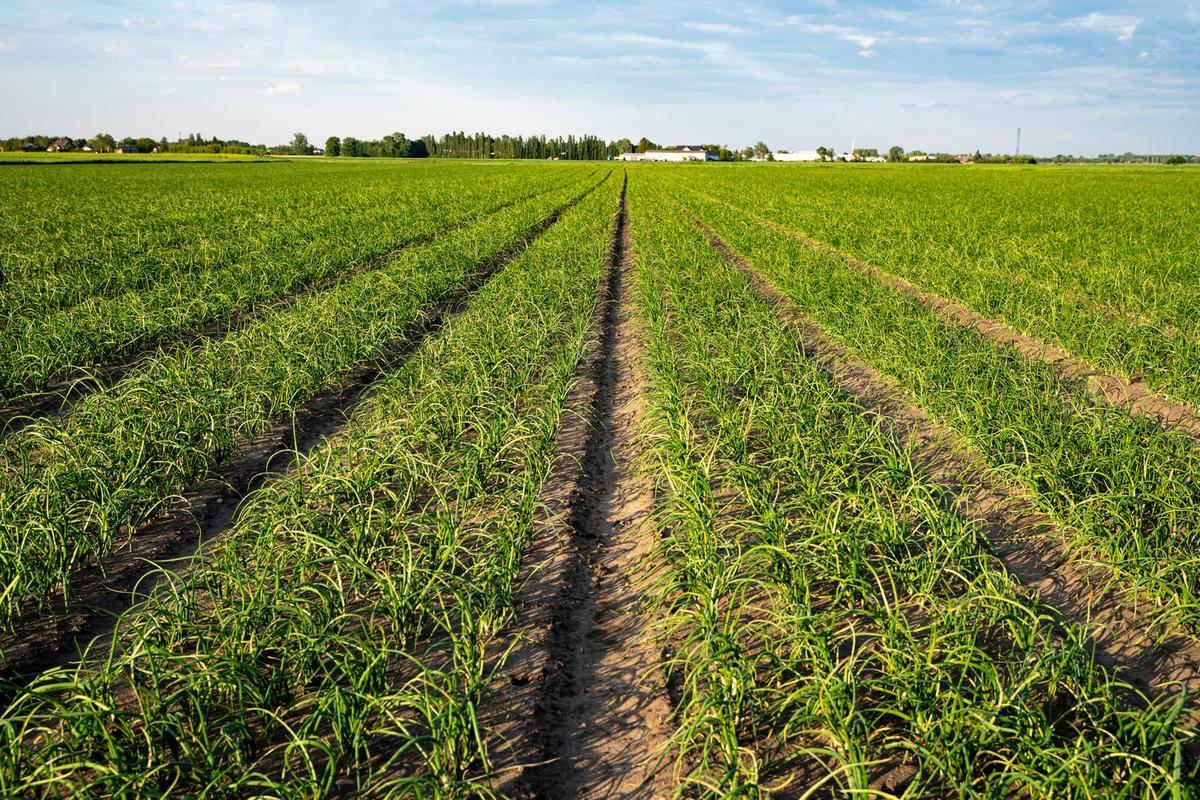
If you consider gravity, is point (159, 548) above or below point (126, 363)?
below

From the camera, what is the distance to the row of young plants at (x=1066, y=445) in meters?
3.87

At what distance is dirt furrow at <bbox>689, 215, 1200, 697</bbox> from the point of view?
3.37 metres

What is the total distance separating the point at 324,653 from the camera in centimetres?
326

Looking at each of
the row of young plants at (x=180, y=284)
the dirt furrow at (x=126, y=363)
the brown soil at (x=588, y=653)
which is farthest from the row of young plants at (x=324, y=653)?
the row of young plants at (x=180, y=284)

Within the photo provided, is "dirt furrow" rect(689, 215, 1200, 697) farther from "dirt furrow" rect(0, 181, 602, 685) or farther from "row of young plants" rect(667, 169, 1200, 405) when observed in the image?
"dirt furrow" rect(0, 181, 602, 685)

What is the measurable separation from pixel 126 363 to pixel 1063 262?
49.3 feet

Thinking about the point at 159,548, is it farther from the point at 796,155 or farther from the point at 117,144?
the point at 796,155

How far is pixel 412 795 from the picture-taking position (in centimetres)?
271

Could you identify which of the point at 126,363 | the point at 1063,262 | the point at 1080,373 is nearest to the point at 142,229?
the point at 126,363

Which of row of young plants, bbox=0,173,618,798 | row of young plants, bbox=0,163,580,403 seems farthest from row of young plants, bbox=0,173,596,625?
row of young plants, bbox=0,163,580,403

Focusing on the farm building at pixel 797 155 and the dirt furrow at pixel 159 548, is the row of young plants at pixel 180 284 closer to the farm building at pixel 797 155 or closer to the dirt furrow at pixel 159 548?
the dirt furrow at pixel 159 548

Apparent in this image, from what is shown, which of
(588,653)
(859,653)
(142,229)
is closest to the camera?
(859,653)

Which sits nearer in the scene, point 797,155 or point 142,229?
point 142,229

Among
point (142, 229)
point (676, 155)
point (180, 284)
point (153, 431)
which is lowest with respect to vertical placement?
point (153, 431)
